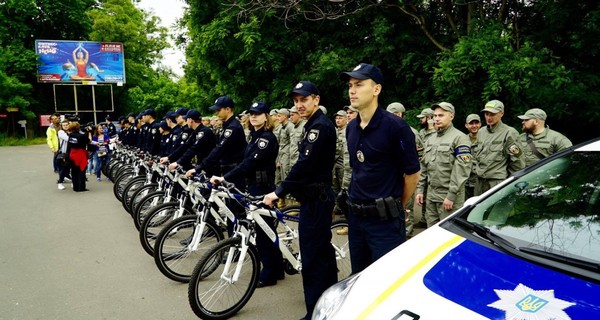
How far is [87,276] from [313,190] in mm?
3016

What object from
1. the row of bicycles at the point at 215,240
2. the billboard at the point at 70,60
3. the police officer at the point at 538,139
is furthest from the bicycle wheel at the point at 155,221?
the billboard at the point at 70,60

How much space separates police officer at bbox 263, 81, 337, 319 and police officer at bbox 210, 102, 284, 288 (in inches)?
34.3

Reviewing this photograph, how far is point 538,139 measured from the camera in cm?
546

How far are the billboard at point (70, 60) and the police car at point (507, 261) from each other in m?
31.3

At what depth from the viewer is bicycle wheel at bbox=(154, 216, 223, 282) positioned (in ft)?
14.5

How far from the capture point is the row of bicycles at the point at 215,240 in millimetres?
3674

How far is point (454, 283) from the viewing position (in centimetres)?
182

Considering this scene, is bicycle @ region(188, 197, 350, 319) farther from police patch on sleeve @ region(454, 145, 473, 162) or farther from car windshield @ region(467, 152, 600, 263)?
police patch on sleeve @ region(454, 145, 473, 162)

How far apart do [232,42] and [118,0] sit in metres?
30.1

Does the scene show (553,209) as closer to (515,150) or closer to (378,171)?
(378,171)

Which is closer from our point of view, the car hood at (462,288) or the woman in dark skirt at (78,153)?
the car hood at (462,288)

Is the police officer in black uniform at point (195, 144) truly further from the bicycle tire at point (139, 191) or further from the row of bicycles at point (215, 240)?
the bicycle tire at point (139, 191)

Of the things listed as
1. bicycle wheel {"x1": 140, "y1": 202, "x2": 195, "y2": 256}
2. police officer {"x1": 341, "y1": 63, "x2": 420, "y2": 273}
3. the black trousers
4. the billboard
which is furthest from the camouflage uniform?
the billboard

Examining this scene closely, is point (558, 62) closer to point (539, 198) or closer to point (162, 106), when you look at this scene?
point (539, 198)
